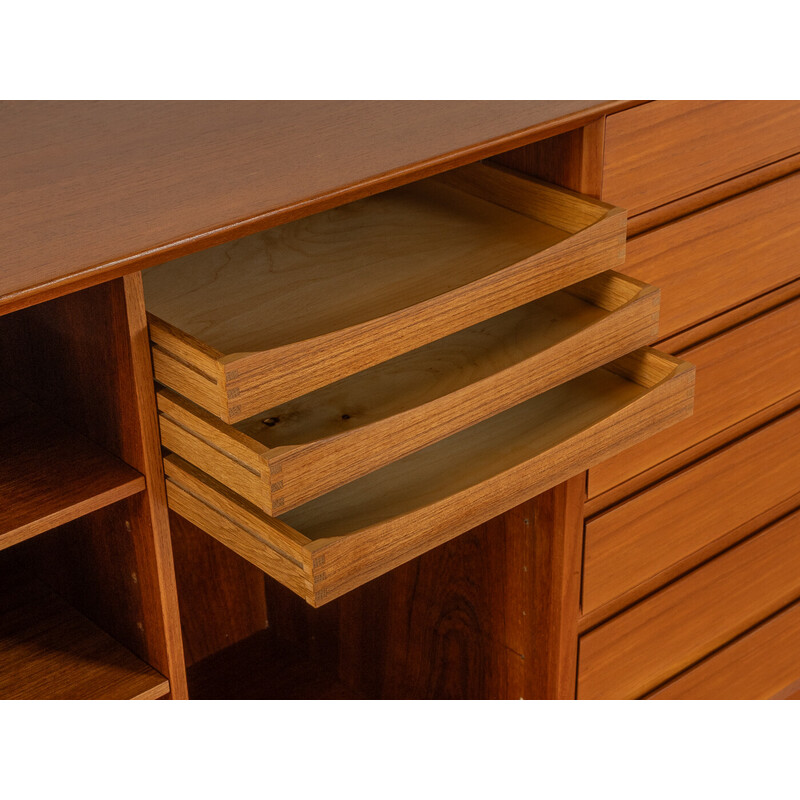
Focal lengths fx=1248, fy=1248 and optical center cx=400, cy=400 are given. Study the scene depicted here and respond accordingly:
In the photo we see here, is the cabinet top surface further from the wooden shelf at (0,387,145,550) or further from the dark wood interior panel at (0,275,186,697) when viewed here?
the wooden shelf at (0,387,145,550)

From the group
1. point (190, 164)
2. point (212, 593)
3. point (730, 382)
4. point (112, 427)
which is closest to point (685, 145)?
point (730, 382)

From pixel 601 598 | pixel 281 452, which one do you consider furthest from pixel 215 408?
pixel 601 598

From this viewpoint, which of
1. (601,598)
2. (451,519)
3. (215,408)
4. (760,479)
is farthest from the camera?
(760,479)

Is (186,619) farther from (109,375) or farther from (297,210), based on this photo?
(297,210)

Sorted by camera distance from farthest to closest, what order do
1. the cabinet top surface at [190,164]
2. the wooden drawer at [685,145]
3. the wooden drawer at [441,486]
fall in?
the wooden drawer at [685,145] → the wooden drawer at [441,486] → the cabinet top surface at [190,164]

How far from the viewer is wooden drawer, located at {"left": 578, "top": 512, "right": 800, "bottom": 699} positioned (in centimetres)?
159

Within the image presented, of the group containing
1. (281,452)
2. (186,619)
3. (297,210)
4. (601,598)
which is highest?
(297,210)

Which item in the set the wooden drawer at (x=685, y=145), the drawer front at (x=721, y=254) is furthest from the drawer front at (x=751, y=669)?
the wooden drawer at (x=685, y=145)

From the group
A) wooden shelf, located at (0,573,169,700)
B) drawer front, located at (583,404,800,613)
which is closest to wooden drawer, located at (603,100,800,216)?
drawer front, located at (583,404,800,613)

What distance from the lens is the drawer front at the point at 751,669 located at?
1.73 metres

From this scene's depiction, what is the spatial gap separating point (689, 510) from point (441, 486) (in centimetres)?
50

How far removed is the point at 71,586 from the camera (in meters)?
1.27

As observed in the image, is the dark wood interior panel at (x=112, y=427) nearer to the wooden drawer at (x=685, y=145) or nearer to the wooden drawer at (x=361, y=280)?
the wooden drawer at (x=361, y=280)
